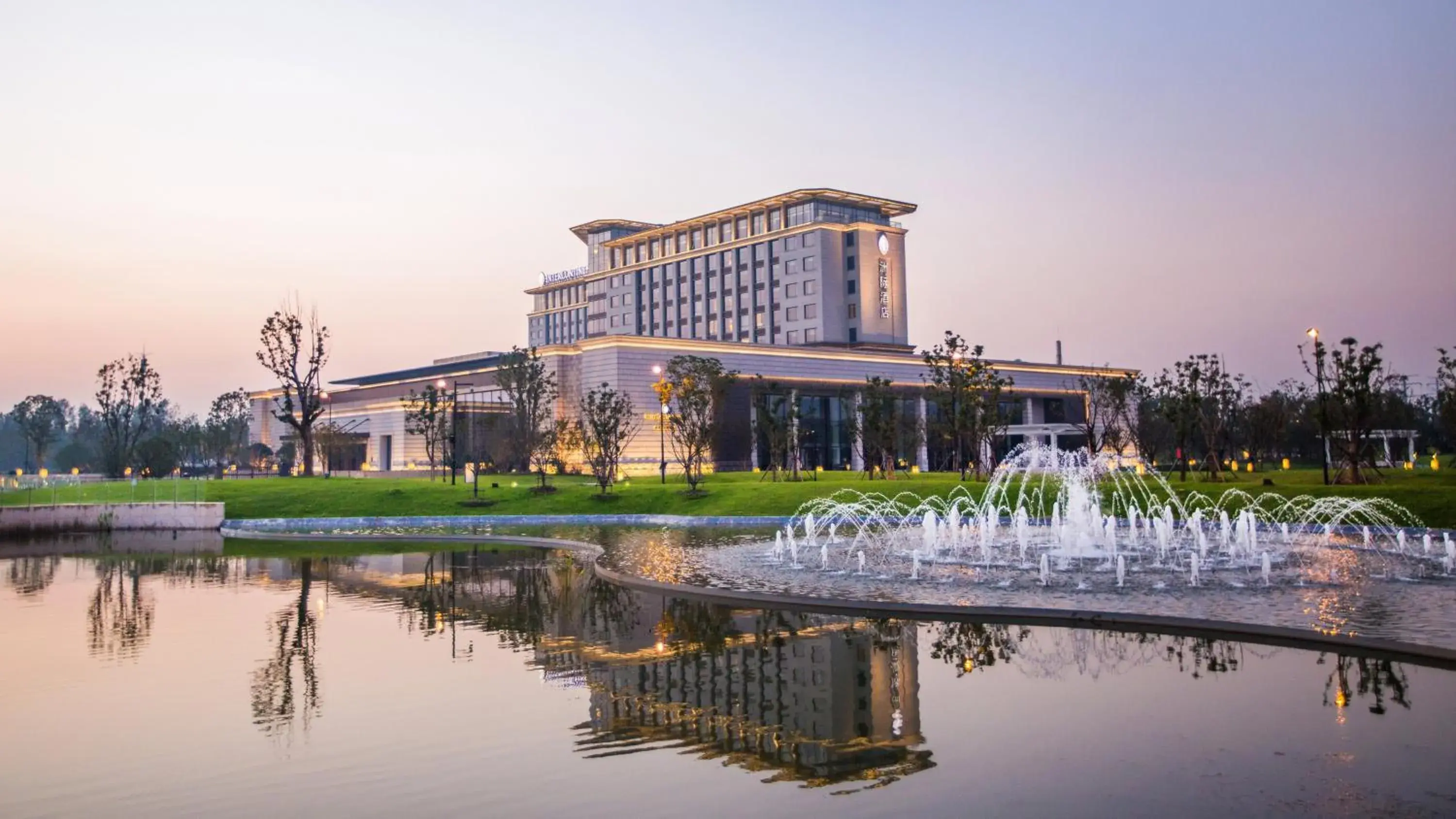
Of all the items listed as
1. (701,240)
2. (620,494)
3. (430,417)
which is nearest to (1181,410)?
(620,494)

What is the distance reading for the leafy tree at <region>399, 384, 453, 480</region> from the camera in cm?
6506

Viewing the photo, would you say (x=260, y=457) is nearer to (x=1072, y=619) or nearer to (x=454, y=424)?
(x=454, y=424)

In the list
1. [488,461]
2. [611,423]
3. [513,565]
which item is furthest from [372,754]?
[488,461]

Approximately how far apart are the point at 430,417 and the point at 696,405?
21354 millimetres

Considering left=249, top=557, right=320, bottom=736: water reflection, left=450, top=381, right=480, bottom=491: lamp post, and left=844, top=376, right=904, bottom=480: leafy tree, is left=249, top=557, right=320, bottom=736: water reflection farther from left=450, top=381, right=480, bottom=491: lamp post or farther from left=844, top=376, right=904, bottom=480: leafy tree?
left=450, top=381, right=480, bottom=491: lamp post

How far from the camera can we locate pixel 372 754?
9.13m

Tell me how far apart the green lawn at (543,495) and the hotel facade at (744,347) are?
31.2 feet

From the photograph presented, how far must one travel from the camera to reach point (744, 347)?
75.7 metres

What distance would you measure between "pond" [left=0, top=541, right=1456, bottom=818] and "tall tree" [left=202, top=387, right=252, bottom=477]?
80478 millimetres

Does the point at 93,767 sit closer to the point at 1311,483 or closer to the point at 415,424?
the point at 1311,483

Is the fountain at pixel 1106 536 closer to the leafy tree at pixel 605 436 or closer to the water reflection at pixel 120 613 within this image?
the water reflection at pixel 120 613

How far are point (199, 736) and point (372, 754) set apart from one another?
6.37ft

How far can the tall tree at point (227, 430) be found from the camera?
300 ft

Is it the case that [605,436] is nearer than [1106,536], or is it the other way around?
[1106,536]
